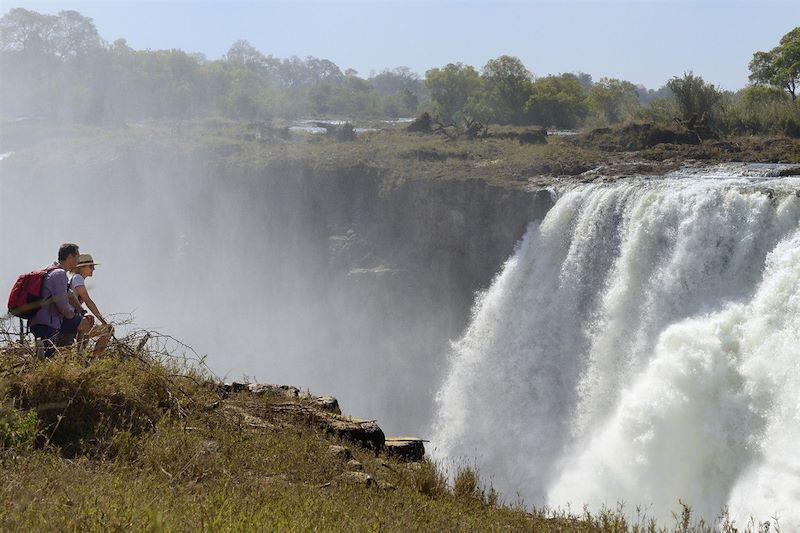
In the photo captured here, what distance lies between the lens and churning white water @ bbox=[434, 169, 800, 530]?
1279 cm

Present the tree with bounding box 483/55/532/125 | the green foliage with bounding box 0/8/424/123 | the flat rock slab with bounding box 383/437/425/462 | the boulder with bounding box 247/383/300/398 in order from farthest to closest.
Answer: the green foliage with bounding box 0/8/424/123 → the tree with bounding box 483/55/532/125 → the boulder with bounding box 247/383/300/398 → the flat rock slab with bounding box 383/437/425/462

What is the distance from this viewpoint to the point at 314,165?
2892 cm

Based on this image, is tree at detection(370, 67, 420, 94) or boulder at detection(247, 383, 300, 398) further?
tree at detection(370, 67, 420, 94)

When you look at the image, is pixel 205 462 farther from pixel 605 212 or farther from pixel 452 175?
pixel 452 175

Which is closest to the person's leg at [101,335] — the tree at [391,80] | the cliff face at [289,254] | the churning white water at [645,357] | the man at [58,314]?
the man at [58,314]

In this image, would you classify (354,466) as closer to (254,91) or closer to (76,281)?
(76,281)

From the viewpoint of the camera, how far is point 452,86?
60.4 metres

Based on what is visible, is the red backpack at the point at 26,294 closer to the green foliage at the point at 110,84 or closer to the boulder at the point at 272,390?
the boulder at the point at 272,390

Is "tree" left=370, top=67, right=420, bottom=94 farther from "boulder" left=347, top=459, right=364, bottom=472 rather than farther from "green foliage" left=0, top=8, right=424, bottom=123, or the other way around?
"boulder" left=347, top=459, right=364, bottom=472

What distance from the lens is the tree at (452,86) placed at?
5962 centimetres

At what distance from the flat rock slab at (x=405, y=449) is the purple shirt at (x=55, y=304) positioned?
356 cm

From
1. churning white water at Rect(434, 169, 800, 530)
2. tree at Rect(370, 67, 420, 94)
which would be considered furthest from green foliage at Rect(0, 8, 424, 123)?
tree at Rect(370, 67, 420, 94)

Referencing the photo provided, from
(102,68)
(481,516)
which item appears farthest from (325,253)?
(102,68)

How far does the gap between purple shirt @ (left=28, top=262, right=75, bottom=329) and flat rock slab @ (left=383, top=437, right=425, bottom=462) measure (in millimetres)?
3564
